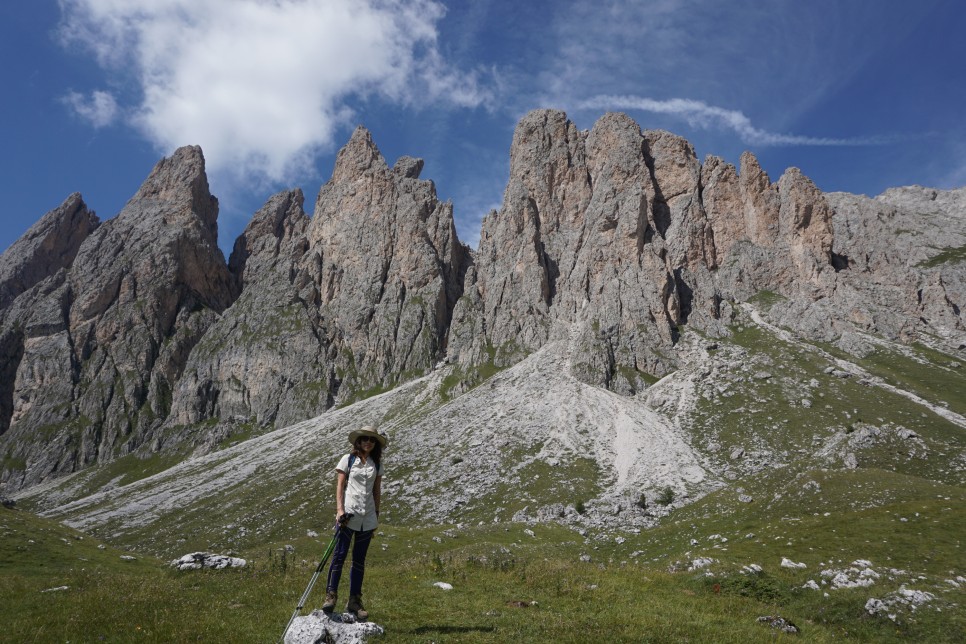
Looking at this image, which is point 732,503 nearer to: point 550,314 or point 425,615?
point 425,615

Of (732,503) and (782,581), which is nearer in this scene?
(782,581)

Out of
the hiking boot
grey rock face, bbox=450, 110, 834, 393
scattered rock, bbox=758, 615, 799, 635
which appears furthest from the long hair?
grey rock face, bbox=450, 110, 834, 393

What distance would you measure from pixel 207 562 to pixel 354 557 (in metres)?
12.9

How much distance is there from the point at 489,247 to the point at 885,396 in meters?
128

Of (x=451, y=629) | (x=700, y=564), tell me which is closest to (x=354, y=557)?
(x=451, y=629)

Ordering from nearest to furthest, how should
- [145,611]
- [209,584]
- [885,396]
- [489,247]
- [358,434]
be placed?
1. [358,434]
2. [145,611]
3. [209,584]
4. [885,396]
5. [489,247]

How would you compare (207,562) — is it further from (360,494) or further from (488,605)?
(360,494)

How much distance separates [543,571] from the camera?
64.7 feet

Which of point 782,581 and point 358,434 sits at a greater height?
point 358,434

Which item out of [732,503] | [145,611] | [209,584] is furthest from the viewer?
[732,503]

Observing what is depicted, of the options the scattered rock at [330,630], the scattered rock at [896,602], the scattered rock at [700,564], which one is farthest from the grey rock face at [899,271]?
the scattered rock at [330,630]

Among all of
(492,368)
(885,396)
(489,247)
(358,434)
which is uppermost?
(489,247)

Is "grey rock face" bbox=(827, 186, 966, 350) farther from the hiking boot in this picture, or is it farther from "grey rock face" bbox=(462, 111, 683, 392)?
the hiking boot

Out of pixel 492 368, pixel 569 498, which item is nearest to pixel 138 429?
pixel 492 368
